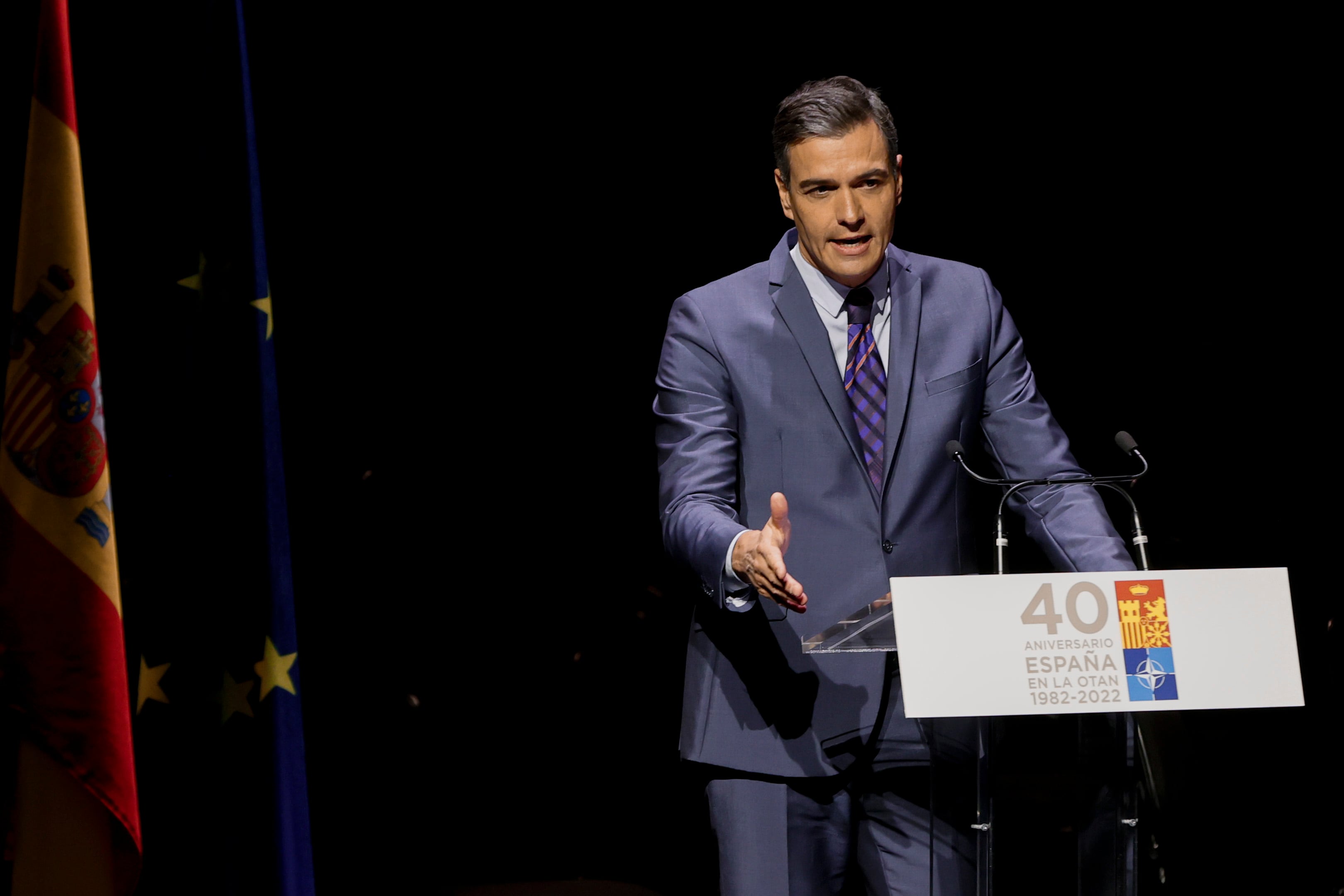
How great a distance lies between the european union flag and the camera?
8.14 feet

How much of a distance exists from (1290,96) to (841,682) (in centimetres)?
226

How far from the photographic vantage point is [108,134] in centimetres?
260

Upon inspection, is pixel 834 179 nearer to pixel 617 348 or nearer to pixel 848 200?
pixel 848 200

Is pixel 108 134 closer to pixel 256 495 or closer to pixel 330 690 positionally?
pixel 256 495

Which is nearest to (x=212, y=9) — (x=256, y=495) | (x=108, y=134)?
(x=108, y=134)

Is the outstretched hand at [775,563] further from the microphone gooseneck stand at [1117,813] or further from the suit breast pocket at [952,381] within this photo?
the suit breast pocket at [952,381]

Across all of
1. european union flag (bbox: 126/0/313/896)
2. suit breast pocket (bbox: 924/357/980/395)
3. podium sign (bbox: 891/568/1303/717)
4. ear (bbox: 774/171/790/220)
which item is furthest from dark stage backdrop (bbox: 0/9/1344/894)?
podium sign (bbox: 891/568/1303/717)

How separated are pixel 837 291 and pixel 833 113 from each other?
0.31m

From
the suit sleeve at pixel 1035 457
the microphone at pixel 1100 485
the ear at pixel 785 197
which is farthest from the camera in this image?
the ear at pixel 785 197

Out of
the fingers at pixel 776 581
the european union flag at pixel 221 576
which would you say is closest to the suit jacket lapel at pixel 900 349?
the fingers at pixel 776 581

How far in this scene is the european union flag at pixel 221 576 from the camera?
2482 millimetres

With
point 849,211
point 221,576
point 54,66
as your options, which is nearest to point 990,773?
point 849,211

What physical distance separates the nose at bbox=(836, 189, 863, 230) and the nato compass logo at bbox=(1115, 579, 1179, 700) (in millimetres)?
866

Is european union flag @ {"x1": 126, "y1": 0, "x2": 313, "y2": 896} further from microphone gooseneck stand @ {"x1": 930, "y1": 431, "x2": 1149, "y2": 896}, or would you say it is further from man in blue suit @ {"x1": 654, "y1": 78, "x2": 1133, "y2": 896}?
microphone gooseneck stand @ {"x1": 930, "y1": 431, "x2": 1149, "y2": 896}
